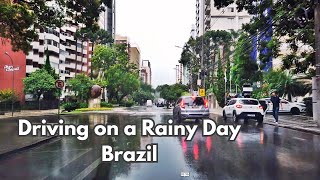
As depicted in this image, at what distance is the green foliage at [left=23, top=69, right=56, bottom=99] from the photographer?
61.1 meters

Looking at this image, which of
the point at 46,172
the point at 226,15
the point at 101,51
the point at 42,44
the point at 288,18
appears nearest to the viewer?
the point at 46,172

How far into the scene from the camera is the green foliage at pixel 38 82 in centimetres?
6112

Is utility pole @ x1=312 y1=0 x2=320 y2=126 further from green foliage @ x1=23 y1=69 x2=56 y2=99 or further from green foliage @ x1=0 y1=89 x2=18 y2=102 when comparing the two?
green foliage @ x1=23 y1=69 x2=56 y2=99

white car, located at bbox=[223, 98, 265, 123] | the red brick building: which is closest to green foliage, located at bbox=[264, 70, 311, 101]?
white car, located at bbox=[223, 98, 265, 123]

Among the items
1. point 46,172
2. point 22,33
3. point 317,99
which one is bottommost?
point 46,172

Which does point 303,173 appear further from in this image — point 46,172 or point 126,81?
point 126,81

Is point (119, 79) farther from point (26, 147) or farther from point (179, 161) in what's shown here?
point (179, 161)

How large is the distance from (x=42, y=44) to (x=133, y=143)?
235ft

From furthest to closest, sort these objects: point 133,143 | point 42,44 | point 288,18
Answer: point 42,44 < point 288,18 < point 133,143

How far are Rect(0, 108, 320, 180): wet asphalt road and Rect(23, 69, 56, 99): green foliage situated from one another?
49435mm

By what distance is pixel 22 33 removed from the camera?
16.4 metres

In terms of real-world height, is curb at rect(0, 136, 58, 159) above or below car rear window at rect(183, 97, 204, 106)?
below

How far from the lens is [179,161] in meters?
9.58

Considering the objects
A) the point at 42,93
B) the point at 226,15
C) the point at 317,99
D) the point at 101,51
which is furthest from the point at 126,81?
the point at 317,99
